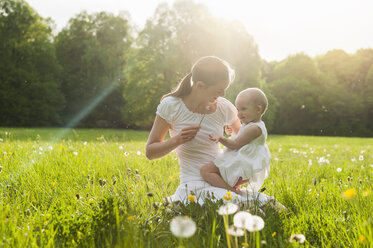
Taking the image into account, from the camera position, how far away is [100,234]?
211 centimetres

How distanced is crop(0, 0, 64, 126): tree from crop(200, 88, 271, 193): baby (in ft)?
96.8

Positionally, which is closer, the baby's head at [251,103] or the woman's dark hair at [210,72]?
the woman's dark hair at [210,72]

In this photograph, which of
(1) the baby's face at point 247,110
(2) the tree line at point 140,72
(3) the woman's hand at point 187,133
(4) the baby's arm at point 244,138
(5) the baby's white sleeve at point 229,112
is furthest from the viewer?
(2) the tree line at point 140,72

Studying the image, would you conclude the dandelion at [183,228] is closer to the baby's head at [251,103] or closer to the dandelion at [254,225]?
the dandelion at [254,225]

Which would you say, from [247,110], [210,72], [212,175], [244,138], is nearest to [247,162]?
[244,138]

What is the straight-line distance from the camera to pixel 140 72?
91.4 ft

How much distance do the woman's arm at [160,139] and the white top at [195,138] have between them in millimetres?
94

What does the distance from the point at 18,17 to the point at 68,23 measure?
6.39 m

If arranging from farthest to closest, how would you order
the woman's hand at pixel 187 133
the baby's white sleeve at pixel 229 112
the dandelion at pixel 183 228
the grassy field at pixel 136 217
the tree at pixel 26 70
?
the tree at pixel 26 70 < the baby's white sleeve at pixel 229 112 < the woman's hand at pixel 187 133 < the grassy field at pixel 136 217 < the dandelion at pixel 183 228

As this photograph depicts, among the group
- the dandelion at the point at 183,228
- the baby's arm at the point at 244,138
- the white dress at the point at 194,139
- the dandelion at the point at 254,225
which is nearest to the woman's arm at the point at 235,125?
the white dress at the point at 194,139

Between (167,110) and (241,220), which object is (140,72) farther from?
(241,220)

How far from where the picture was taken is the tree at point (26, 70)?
28109 mm

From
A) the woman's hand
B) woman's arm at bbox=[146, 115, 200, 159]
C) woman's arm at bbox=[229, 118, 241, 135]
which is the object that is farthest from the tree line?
the woman's hand

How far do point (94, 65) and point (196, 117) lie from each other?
32694mm
